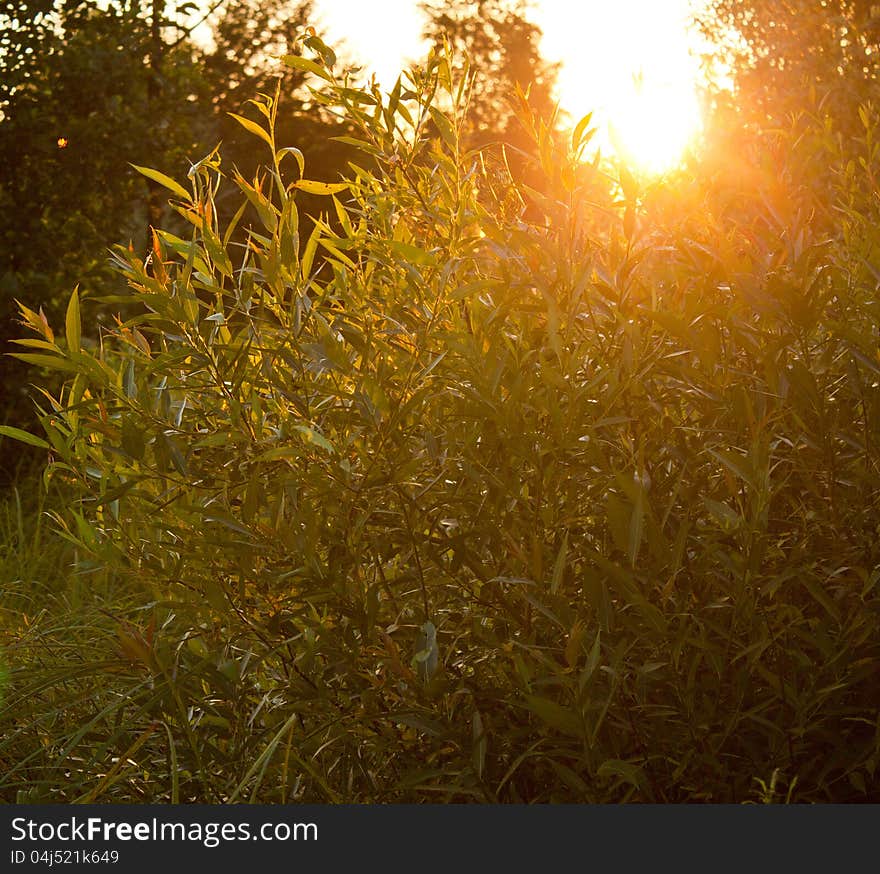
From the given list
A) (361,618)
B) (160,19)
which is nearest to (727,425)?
(361,618)

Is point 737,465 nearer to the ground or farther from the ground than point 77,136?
nearer to the ground

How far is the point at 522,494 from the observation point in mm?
2295

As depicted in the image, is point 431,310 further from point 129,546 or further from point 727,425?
point 129,546

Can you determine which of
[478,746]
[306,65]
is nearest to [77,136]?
[306,65]

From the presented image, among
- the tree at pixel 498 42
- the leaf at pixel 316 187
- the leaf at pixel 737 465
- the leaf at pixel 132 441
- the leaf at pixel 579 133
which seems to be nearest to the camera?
the leaf at pixel 737 465

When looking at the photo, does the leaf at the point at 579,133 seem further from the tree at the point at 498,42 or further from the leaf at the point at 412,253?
the tree at the point at 498,42

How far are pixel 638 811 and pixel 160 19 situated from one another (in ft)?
26.4

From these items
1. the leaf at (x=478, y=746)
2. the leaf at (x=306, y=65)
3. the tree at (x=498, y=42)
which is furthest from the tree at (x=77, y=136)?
the tree at (x=498, y=42)

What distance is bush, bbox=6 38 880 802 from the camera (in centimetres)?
213

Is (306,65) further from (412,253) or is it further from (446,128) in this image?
(412,253)

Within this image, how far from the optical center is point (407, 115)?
2625 millimetres

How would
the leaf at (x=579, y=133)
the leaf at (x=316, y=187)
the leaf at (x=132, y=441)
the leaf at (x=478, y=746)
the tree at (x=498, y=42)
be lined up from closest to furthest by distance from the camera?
the leaf at (x=478, y=746), the leaf at (x=132, y=441), the leaf at (x=579, y=133), the leaf at (x=316, y=187), the tree at (x=498, y=42)

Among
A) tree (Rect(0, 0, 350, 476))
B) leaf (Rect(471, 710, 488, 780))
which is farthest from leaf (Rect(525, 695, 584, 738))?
tree (Rect(0, 0, 350, 476))

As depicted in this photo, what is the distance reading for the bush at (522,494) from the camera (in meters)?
2.13
